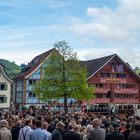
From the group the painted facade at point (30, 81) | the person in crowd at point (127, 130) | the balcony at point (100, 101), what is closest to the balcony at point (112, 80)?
the balcony at point (100, 101)

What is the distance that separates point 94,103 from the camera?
7625 centimetres

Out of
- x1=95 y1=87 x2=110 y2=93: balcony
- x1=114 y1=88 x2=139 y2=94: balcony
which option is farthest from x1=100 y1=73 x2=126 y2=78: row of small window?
x1=114 y1=88 x2=139 y2=94: balcony

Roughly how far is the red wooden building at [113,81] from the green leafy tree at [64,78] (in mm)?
19231

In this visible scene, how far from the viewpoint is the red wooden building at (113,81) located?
78.0 metres

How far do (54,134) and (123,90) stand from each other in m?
68.8

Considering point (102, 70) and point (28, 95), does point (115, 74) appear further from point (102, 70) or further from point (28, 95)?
point (28, 95)

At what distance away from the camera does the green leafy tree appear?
56656 millimetres

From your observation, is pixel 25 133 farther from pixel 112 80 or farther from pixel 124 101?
pixel 124 101

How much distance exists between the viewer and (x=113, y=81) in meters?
80.1

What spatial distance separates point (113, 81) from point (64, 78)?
2461 cm

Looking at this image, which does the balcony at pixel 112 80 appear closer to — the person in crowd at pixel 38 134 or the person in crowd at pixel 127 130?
the person in crowd at pixel 127 130

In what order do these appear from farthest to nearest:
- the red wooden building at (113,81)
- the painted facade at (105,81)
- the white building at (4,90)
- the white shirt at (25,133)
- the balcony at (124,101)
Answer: the balcony at (124,101), the red wooden building at (113,81), the painted facade at (105,81), the white building at (4,90), the white shirt at (25,133)

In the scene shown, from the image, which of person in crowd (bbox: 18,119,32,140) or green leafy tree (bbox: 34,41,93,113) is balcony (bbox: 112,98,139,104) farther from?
person in crowd (bbox: 18,119,32,140)

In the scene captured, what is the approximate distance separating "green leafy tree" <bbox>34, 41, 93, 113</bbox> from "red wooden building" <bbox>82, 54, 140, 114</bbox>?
19.2 metres
